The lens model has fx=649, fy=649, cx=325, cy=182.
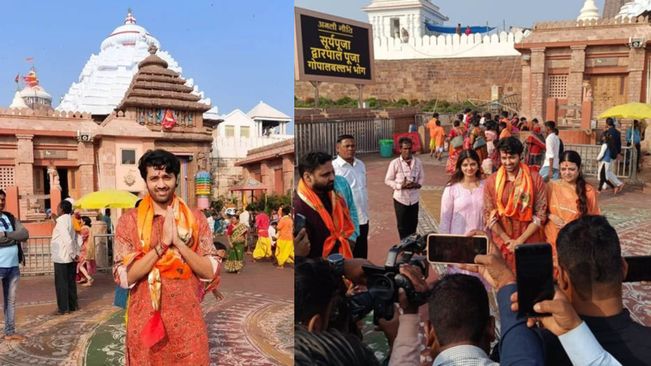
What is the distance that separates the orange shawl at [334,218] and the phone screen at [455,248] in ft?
1.20

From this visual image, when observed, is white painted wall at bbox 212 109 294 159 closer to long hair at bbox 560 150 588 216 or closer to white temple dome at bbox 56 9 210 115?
white temple dome at bbox 56 9 210 115

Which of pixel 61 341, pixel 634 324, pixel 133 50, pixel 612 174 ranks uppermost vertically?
pixel 133 50

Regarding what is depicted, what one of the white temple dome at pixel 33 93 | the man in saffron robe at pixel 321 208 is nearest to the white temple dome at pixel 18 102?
the white temple dome at pixel 33 93

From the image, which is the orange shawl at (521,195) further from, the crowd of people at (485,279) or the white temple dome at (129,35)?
the white temple dome at (129,35)

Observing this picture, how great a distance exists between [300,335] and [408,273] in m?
0.33

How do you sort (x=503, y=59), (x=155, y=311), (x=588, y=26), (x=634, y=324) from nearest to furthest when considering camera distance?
(x=634, y=324) < (x=155, y=311) < (x=588, y=26) < (x=503, y=59)

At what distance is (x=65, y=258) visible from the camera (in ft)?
7.79

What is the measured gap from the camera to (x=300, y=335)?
173cm

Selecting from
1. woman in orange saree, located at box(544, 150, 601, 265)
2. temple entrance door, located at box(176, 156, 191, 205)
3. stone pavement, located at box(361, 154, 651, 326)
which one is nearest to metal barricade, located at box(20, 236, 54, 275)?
temple entrance door, located at box(176, 156, 191, 205)

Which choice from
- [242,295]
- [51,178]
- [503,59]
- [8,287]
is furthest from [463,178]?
[503,59]

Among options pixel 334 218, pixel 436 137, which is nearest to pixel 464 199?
pixel 436 137

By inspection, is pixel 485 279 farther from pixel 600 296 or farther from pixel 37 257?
pixel 37 257

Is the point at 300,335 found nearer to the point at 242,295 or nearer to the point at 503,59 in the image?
the point at 242,295

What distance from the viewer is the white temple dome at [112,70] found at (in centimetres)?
221
